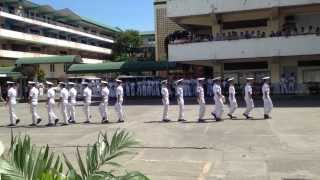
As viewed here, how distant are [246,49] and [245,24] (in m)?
4.89

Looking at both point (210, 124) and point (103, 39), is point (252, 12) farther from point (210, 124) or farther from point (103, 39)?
point (103, 39)

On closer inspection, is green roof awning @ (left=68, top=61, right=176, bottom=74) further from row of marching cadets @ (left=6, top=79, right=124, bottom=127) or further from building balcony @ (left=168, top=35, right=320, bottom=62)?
row of marching cadets @ (left=6, top=79, right=124, bottom=127)

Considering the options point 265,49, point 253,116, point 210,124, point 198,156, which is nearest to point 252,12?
point 265,49

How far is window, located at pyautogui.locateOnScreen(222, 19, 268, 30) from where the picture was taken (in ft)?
119

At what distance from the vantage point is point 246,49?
32.6 metres

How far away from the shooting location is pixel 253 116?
20453 millimetres

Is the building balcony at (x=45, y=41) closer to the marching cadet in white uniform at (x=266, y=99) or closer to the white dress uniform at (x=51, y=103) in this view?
the white dress uniform at (x=51, y=103)

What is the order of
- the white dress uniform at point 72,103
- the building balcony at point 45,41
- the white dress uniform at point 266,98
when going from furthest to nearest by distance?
1. the building balcony at point 45,41
2. the white dress uniform at point 72,103
3. the white dress uniform at point 266,98

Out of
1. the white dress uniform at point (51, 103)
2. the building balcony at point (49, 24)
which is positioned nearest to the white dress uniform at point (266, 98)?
the white dress uniform at point (51, 103)

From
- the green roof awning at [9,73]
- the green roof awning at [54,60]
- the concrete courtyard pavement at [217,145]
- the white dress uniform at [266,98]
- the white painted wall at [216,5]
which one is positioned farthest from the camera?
the green roof awning at [9,73]

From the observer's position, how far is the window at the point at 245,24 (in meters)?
36.4

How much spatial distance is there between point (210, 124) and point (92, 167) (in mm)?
14052

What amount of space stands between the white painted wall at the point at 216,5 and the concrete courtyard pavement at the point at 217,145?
12.6m

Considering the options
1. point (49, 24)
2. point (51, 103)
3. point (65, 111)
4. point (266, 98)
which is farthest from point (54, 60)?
point (49, 24)
